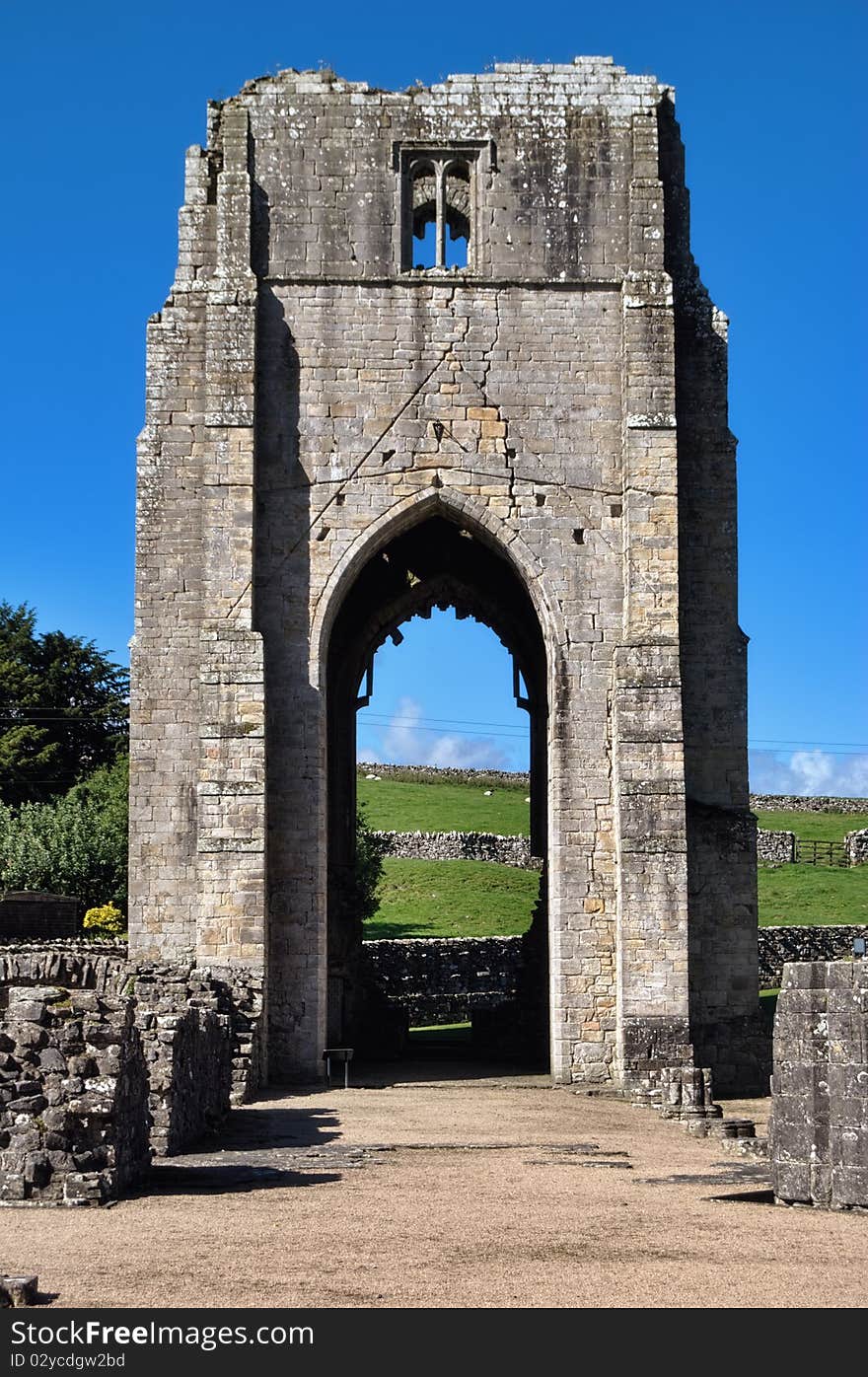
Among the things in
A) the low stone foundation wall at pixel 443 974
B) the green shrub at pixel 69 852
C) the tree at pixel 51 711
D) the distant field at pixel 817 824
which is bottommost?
the low stone foundation wall at pixel 443 974

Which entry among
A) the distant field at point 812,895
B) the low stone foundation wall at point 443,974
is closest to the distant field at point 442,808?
the distant field at point 812,895

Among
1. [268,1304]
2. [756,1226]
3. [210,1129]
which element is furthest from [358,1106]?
[268,1304]

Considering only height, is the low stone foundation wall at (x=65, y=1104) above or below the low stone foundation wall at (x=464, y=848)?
below

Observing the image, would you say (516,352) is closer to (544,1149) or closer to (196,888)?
(196,888)

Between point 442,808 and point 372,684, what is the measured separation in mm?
29660

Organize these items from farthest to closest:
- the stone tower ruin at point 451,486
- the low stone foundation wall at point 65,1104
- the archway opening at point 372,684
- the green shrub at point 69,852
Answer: the green shrub at point 69,852
the archway opening at point 372,684
the stone tower ruin at point 451,486
the low stone foundation wall at point 65,1104

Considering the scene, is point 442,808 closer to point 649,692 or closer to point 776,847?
point 776,847

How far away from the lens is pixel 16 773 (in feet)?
142

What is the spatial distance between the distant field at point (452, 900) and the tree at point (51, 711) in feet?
29.4

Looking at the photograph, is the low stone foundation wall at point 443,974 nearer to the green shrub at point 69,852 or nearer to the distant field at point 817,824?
the green shrub at point 69,852

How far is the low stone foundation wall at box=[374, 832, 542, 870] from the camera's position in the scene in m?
47.4

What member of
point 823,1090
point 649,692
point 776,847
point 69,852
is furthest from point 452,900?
point 823,1090

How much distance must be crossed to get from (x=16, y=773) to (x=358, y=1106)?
29.6 meters

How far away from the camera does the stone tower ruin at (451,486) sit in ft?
59.2
